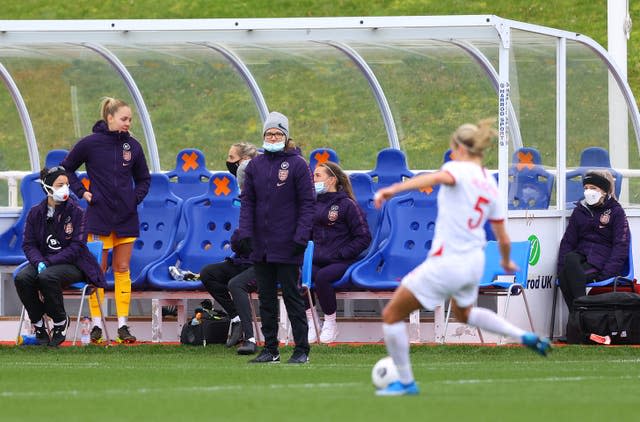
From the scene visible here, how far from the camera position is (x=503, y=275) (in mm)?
16156

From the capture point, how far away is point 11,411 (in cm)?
Answer: 948

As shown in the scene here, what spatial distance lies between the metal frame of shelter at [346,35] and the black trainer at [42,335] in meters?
3.20

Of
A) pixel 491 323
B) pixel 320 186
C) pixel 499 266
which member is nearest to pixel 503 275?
pixel 499 266

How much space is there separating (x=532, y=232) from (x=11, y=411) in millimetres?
8391

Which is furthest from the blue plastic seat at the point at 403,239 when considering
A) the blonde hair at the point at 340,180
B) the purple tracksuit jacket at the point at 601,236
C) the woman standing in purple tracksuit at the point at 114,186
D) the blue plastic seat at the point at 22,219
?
the blue plastic seat at the point at 22,219

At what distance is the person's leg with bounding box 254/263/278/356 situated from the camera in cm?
1331

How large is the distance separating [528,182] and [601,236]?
3.16 feet

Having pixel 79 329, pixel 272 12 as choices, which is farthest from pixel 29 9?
pixel 79 329

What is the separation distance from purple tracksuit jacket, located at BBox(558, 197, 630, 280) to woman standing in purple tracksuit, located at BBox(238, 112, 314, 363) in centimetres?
433

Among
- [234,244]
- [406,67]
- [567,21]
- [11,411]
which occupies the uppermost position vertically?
[567,21]

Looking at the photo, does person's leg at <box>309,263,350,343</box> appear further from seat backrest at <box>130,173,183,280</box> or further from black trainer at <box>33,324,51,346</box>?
black trainer at <box>33,324,51,346</box>

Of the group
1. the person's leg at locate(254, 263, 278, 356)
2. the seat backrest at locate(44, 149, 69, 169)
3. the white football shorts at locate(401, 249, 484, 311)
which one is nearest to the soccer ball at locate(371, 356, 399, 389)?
the white football shorts at locate(401, 249, 484, 311)

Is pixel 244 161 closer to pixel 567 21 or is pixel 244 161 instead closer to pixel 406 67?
pixel 406 67

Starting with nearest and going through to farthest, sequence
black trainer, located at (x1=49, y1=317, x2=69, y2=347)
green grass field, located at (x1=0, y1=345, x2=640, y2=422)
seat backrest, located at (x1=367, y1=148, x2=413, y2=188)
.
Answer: green grass field, located at (x1=0, y1=345, x2=640, y2=422) → black trainer, located at (x1=49, y1=317, x2=69, y2=347) → seat backrest, located at (x1=367, y1=148, x2=413, y2=188)
